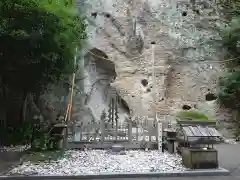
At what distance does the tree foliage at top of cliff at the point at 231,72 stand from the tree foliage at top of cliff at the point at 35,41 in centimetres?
687

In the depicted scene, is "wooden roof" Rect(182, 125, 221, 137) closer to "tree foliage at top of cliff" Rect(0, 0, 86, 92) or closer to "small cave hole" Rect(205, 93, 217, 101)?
"tree foliage at top of cliff" Rect(0, 0, 86, 92)

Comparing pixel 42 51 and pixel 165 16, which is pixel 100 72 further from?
pixel 42 51

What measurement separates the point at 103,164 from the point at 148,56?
932cm

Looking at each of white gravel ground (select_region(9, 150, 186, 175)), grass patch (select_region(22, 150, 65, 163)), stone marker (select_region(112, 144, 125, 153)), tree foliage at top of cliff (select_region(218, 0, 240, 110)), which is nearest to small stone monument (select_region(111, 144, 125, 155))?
stone marker (select_region(112, 144, 125, 153))

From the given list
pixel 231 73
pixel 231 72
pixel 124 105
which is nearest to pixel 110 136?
pixel 124 105

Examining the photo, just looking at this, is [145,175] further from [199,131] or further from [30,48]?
[30,48]

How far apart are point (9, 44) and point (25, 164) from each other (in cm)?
354

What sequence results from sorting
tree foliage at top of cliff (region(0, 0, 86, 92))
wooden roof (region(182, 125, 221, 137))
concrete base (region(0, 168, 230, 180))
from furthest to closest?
tree foliage at top of cliff (region(0, 0, 86, 92)) → wooden roof (region(182, 125, 221, 137)) → concrete base (region(0, 168, 230, 180))

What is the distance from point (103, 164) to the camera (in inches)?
273

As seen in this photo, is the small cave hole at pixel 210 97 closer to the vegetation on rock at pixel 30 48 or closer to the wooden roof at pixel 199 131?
the vegetation on rock at pixel 30 48

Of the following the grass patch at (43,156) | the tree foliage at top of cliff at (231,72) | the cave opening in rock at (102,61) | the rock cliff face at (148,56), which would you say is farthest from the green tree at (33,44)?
the tree foliage at top of cliff at (231,72)

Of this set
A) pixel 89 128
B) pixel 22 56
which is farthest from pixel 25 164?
pixel 22 56

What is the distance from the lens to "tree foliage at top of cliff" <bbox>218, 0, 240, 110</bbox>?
12.9m

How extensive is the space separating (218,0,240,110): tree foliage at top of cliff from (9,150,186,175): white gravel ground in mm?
6082
